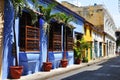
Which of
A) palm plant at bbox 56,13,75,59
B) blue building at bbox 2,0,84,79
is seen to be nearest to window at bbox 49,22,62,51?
blue building at bbox 2,0,84,79

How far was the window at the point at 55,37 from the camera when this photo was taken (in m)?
23.9

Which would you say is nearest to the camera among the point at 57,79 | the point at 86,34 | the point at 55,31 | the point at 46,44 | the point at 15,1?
the point at 15,1

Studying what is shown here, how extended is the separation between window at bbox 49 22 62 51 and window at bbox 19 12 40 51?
3809mm

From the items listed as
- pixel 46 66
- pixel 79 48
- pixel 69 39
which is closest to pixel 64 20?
pixel 69 39

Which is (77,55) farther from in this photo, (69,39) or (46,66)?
(46,66)

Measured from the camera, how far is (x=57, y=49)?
2522 cm

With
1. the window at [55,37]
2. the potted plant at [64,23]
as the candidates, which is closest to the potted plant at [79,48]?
the potted plant at [64,23]

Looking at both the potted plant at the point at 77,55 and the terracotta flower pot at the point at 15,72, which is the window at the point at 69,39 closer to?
the potted plant at the point at 77,55

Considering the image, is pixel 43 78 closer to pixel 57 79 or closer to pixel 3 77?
pixel 57 79

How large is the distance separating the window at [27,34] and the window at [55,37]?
12.5 feet

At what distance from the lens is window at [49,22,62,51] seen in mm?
23938

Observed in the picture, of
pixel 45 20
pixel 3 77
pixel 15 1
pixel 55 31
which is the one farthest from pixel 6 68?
pixel 55 31

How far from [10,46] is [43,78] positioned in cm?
241

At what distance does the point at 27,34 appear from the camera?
18906 mm
